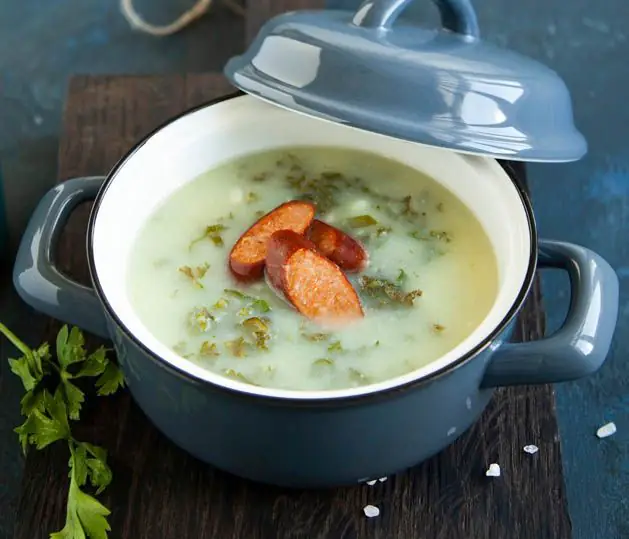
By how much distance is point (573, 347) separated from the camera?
1.11 meters

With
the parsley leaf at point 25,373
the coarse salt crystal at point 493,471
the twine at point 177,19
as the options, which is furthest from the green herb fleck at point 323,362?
the twine at point 177,19

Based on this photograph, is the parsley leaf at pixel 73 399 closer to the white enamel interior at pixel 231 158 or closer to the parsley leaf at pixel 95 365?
the parsley leaf at pixel 95 365

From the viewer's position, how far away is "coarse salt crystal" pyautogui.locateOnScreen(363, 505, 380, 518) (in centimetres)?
120

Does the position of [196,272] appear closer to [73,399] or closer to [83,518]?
[73,399]

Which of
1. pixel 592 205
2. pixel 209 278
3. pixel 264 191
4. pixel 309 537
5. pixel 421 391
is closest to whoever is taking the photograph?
pixel 421 391

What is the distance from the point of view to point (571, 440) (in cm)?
146

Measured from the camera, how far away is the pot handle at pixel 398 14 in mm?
1266

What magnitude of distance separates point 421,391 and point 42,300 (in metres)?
0.43

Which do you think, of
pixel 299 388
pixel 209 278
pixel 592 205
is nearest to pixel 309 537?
pixel 299 388

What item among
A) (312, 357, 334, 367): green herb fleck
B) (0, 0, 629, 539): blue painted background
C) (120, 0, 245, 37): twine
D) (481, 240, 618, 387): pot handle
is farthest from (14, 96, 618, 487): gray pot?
(120, 0, 245, 37): twine

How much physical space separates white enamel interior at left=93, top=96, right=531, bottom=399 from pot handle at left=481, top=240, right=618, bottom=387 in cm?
5

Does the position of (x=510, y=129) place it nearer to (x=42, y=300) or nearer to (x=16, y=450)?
(x=42, y=300)

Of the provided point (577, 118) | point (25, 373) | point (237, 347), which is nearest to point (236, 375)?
point (237, 347)

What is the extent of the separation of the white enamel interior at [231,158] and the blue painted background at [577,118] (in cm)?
31
